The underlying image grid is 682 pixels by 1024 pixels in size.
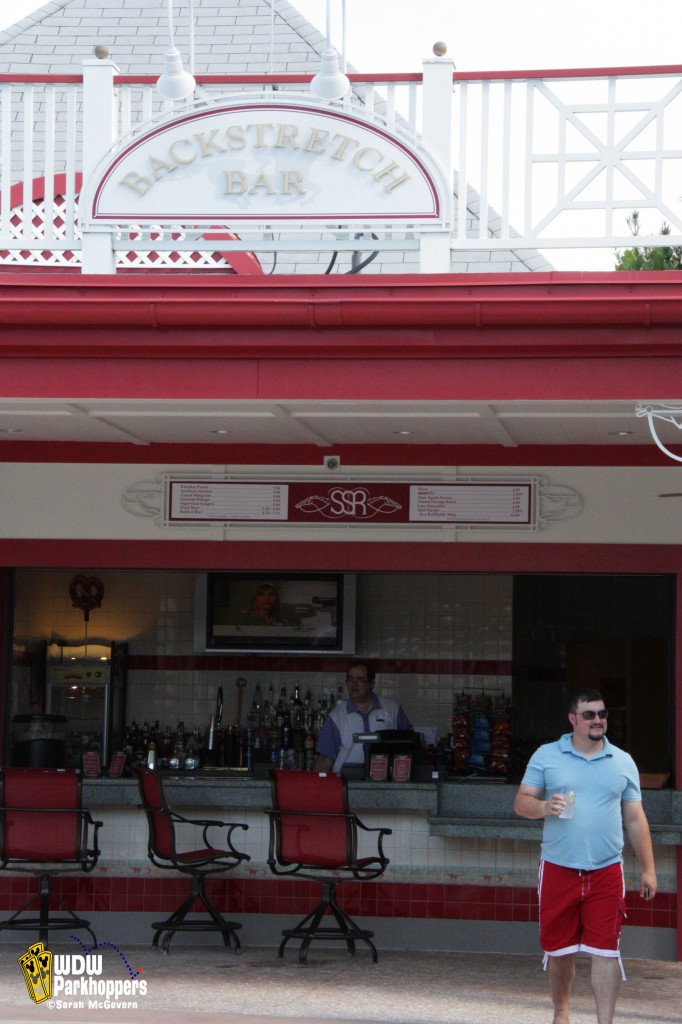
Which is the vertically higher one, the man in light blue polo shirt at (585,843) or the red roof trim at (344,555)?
the red roof trim at (344,555)

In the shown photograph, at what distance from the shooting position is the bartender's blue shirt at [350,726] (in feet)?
31.4

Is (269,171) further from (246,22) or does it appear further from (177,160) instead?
(246,22)

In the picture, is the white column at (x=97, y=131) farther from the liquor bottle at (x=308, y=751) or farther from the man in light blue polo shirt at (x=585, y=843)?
the liquor bottle at (x=308, y=751)

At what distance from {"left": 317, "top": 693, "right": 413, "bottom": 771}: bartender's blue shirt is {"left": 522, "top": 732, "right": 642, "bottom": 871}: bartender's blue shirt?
3.32 m

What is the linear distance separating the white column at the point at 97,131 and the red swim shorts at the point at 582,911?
359 centimetres

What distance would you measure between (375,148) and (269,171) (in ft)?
1.73

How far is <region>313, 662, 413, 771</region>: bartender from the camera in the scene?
31.5ft

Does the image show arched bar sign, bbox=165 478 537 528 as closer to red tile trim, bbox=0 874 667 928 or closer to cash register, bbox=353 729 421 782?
cash register, bbox=353 729 421 782

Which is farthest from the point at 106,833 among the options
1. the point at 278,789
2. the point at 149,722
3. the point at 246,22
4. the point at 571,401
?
the point at 246,22

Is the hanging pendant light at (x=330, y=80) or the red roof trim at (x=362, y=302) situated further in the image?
the hanging pendant light at (x=330, y=80)

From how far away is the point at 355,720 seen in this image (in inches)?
384

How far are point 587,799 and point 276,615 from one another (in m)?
5.90

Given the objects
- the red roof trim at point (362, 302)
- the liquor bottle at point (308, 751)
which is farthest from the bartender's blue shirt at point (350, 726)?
the red roof trim at point (362, 302)

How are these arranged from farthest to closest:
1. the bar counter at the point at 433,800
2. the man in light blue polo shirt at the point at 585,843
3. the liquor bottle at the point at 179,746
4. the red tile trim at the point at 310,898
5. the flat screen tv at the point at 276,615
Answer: the flat screen tv at the point at 276,615
the liquor bottle at the point at 179,746
the red tile trim at the point at 310,898
the bar counter at the point at 433,800
the man in light blue polo shirt at the point at 585,843
